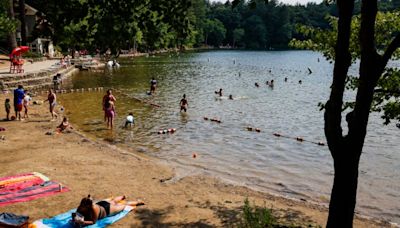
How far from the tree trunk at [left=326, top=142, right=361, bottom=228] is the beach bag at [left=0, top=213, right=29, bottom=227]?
6883mm

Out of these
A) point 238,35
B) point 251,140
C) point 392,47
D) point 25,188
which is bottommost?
point 251,140

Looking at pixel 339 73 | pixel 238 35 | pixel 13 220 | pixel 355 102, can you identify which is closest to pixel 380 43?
pixel 355 102

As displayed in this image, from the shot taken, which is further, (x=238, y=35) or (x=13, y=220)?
(x=238, y=35)

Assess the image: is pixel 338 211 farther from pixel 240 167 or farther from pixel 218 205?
pixel 240 167

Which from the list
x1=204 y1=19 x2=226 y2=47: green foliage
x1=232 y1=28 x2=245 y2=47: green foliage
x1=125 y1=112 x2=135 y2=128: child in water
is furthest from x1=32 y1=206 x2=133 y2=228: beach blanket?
x1=232 y1=28 x2=245 y2=47: green foliage

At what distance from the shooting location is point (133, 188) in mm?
12883

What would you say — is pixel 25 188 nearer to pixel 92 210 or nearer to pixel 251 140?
pixel 92 210

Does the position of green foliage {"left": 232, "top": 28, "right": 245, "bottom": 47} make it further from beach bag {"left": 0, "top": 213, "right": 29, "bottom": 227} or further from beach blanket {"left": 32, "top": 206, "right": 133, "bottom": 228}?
beach bag {"left": 0, "top": 213, "right": 29, "bottom": 227}

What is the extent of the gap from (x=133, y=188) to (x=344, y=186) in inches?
287

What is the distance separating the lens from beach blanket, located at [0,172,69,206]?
38.1 ft

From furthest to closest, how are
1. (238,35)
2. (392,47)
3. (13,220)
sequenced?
(238,35), (13,220), (392,47)

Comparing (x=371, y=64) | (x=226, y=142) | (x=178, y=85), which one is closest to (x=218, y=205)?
(x=371, y=64)

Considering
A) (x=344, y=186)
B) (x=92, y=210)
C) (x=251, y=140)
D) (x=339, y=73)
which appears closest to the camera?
(x=339, y=73)

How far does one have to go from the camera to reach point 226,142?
2170 centimetres
